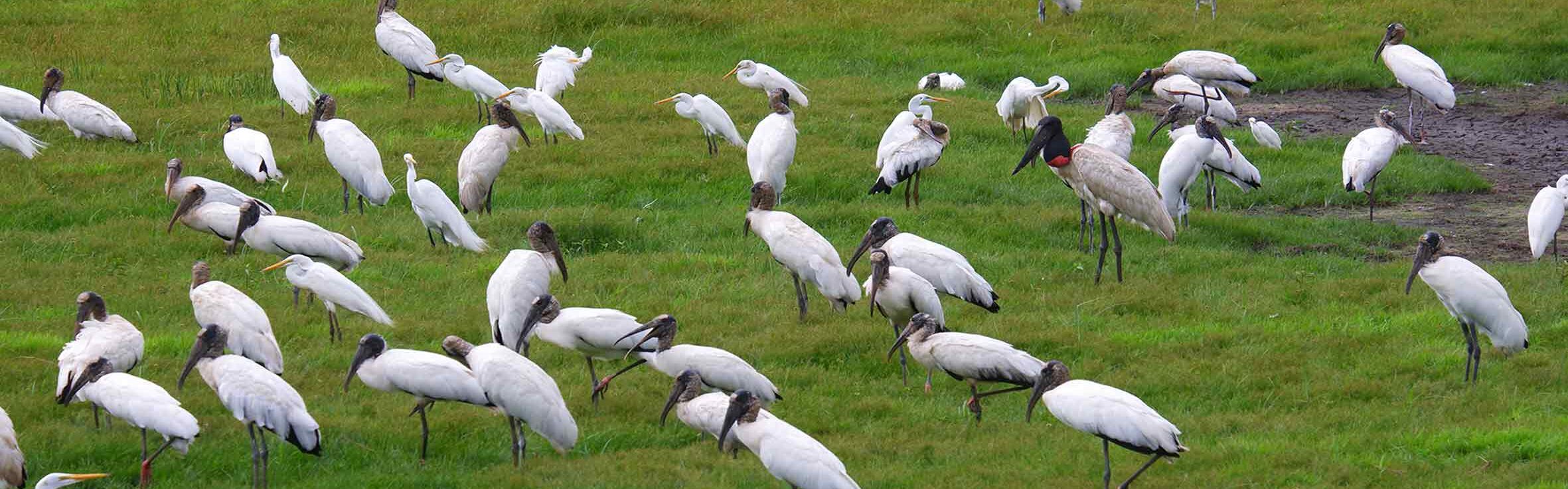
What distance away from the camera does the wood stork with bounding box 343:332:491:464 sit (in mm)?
8109

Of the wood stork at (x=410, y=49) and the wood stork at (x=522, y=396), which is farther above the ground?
the wood stork at (x=522, y=396)

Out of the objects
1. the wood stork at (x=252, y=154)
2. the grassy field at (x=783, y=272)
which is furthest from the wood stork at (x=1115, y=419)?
the wood stork at (x=252, y=154)

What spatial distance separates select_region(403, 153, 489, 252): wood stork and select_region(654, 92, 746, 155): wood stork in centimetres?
324

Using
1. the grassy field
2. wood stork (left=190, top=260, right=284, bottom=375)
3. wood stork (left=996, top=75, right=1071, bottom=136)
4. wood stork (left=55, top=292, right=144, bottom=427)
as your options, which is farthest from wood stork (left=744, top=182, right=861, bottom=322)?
wood stork (left=996, top=75, right=1071, bottom=136)

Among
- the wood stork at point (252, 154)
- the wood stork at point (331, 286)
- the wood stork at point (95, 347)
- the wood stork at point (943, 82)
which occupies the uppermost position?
the wood stork at point (95, 347)

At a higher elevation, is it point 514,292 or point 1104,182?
point 514,292

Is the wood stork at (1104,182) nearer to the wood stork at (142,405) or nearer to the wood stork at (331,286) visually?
the wood stork at (331,286)

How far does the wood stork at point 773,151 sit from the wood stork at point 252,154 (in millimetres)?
4024

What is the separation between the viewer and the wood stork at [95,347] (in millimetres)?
8438

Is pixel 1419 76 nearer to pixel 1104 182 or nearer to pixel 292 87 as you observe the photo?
pixel 1104 182

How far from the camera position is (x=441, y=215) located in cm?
1227

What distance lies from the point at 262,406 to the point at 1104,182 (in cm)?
650

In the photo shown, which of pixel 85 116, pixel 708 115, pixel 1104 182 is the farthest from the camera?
pixel 85 116

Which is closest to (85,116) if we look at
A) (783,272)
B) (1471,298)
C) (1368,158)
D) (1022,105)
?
(783,272)
